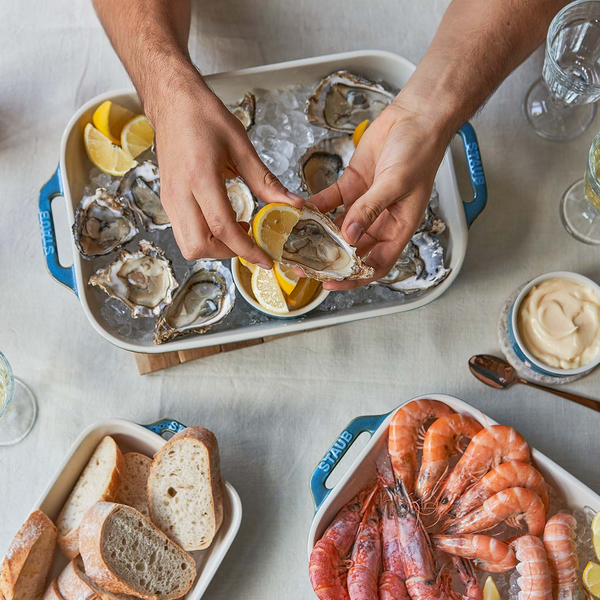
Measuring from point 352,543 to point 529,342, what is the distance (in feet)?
1.95

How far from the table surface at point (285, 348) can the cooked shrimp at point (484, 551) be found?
0.90ft

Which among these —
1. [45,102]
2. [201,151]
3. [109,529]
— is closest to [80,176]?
[45,102]

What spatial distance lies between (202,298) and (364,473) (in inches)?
21.9

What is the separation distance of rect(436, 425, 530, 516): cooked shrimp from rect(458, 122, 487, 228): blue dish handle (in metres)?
0.46

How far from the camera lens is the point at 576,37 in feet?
4.68

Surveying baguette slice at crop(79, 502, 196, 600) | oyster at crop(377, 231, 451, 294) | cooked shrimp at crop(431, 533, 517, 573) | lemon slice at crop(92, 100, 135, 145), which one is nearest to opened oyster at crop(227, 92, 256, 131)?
lemon slice at crop(92, 100, 135, 145)

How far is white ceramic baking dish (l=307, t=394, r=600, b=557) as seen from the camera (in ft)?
4.14

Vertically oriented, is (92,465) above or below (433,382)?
below

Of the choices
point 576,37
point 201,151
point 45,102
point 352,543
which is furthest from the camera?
point 45,102

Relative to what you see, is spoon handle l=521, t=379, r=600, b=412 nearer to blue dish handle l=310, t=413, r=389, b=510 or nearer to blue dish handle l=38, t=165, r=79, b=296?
blue dish handle l=310, t=413, r=389, b=510

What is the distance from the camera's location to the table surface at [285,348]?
4.73 ft

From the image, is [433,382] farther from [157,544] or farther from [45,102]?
[45,102]

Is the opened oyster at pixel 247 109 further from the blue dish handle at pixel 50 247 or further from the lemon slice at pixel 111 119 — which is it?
the blue dish handle at pixel 50 247

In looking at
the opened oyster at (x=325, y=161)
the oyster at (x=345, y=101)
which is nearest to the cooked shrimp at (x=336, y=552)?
the opened oyster at (x=325, y=161)
